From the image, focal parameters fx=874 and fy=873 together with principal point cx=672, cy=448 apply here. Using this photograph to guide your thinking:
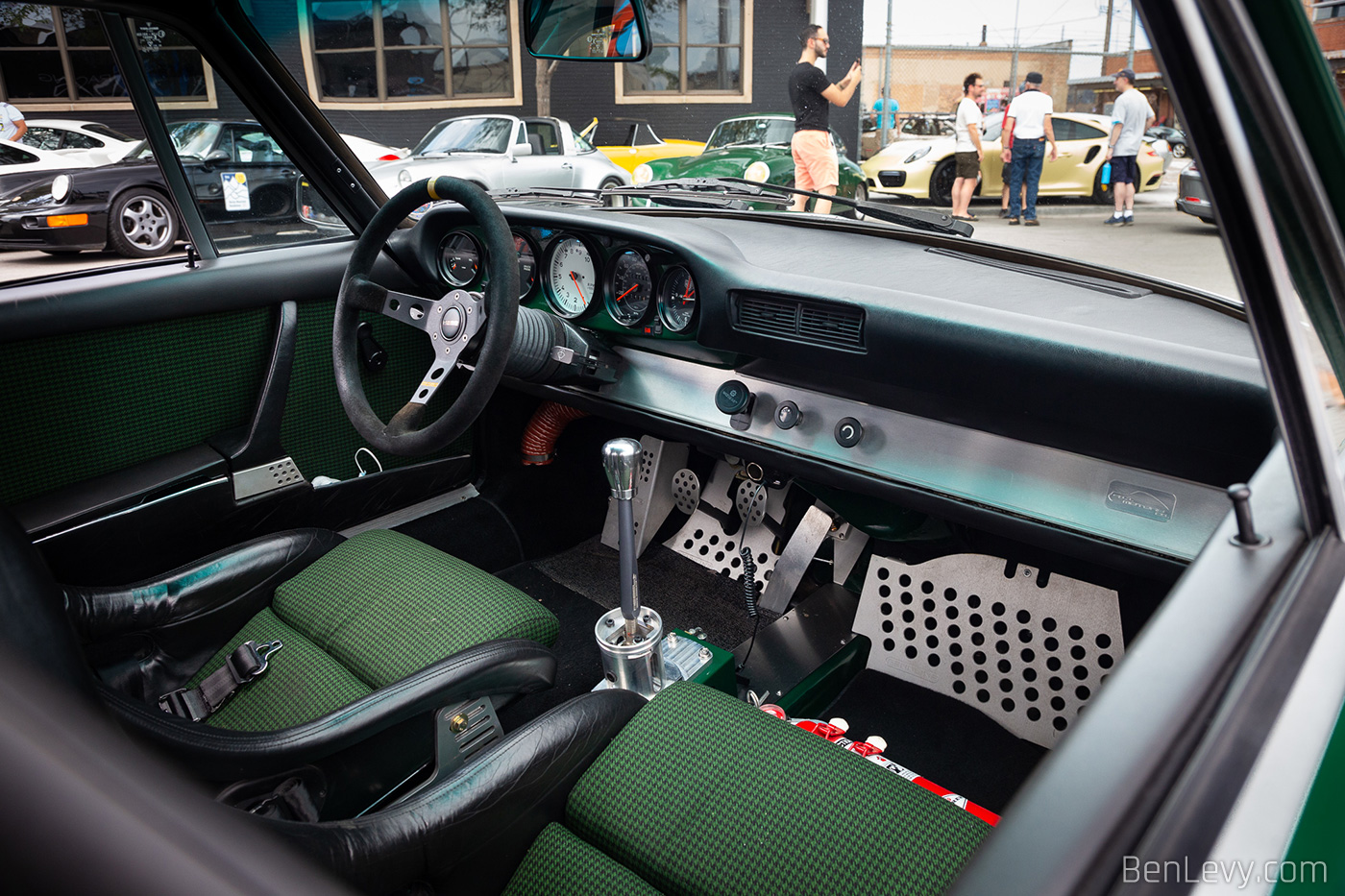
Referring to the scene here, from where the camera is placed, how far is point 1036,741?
200 cm

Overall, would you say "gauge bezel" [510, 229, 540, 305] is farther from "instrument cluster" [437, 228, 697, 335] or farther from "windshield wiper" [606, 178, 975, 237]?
"windshield wiper" [606, 178, 975, 237]

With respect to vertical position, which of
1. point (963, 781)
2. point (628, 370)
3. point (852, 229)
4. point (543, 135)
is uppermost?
point (543, 135)

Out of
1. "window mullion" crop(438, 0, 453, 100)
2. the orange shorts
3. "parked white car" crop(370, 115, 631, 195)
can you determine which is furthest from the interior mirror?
the orange shorts

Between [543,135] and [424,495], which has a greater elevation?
[543,135]

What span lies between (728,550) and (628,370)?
728mm

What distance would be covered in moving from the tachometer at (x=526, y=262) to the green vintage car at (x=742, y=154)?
13.3ft

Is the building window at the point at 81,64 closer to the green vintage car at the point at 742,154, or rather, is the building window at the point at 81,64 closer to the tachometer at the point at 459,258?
the tachometer at the point at 459,258

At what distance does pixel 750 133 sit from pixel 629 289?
23.2ft

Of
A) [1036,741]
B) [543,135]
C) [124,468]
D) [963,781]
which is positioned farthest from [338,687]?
[543,135]

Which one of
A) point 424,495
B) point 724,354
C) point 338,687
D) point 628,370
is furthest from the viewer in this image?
point 424,495

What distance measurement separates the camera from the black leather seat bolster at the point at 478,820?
100cm

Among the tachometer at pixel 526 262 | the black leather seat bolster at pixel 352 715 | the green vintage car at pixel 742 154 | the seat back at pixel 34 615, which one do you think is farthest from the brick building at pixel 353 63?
the black leather seat bolster at pixel 352 715

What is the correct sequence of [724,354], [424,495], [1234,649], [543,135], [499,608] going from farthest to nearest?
[543,135], [424,495], [724,354], [499,608], [1234,649]

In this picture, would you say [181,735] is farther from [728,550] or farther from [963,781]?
[728,550]
